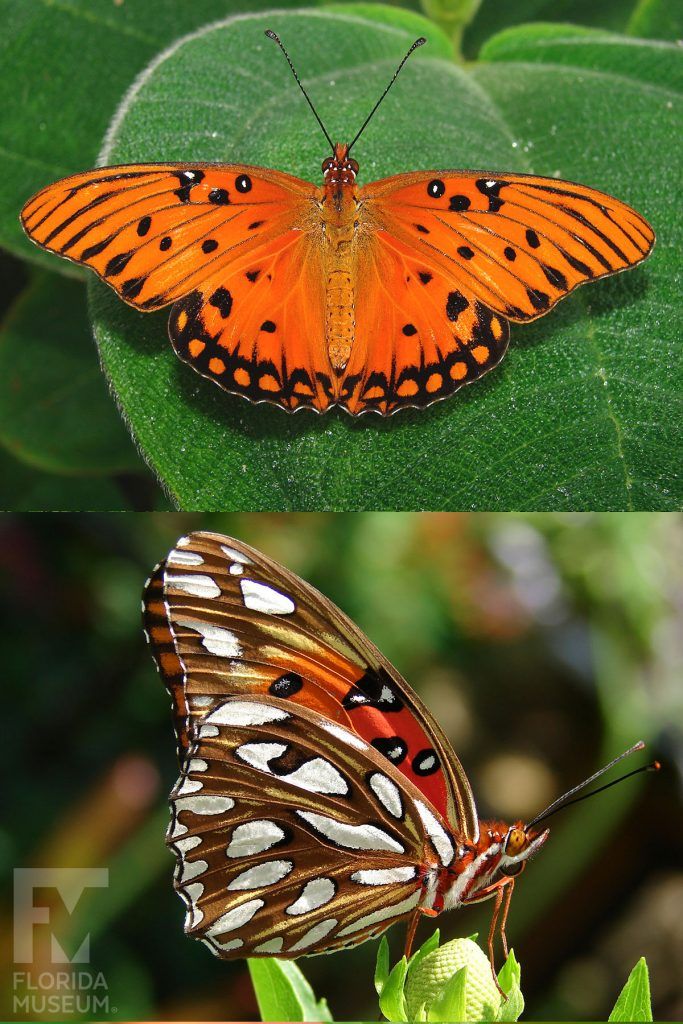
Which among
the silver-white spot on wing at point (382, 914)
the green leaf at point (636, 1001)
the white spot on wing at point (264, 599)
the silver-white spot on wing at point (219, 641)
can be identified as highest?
the white spot on wing at point (264, 599)

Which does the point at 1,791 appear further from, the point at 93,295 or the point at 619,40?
the point at 619,40

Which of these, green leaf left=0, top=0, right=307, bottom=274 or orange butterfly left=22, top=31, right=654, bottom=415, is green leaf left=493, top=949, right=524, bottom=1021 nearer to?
orange butterfly left=22, top=31, right=654, bottom=415

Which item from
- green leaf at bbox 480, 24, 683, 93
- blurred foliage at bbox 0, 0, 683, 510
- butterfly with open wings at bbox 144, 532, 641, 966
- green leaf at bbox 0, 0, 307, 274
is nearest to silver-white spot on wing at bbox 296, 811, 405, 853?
butterfly with open wings at bbox 144, 532, 641, 966

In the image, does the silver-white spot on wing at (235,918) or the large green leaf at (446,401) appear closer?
the silver-white spot on wing at (235,918)

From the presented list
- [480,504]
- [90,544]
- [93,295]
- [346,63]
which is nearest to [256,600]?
[480,504]

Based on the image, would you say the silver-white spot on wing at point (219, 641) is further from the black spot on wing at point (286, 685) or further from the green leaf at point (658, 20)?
the green leaf at point (658, 20)

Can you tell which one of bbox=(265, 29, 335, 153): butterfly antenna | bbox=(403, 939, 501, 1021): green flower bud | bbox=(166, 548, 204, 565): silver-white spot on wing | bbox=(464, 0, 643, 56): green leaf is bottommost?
bbox=(403, 939, 501, 1021): green flower bud

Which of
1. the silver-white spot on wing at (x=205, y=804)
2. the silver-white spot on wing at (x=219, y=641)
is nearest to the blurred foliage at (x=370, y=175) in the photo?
the silver-white spot on wing at (x=219, y=641)
